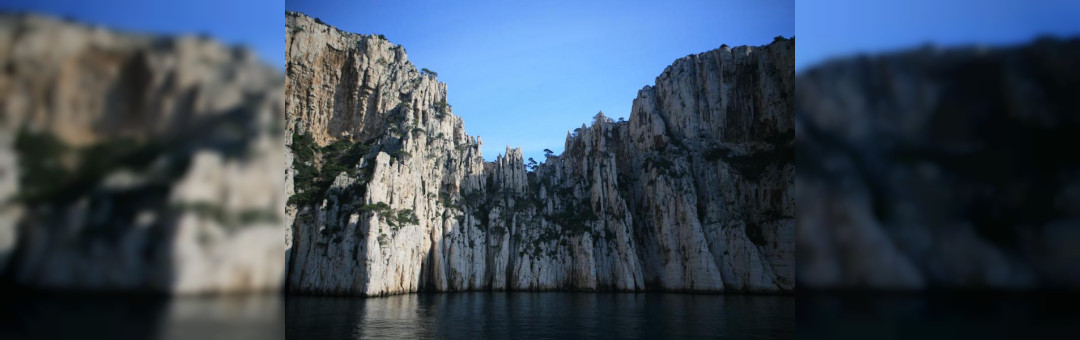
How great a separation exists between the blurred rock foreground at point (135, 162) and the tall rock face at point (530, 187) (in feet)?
132

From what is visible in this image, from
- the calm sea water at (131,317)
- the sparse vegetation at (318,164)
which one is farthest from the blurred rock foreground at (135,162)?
the sparse vegetation at (318,164)

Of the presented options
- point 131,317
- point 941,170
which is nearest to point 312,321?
point 131,317

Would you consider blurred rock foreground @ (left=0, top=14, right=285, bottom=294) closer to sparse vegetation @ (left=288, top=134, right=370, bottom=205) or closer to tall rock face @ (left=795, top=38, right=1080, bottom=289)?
tall rock face @ (left=795, top=38, right=1080, bottom=289)

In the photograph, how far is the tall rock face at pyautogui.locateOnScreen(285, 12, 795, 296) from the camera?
1839 inches

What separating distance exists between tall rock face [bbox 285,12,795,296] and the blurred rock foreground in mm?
40298

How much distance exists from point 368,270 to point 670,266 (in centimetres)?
3436

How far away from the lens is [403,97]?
63.5 m

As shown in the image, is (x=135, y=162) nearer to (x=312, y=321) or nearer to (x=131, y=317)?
(x=131, y=317)

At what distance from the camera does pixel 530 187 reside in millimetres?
71062

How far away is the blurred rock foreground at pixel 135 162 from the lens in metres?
3.79

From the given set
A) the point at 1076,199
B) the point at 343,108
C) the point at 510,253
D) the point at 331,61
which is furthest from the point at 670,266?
the point at 1076,199

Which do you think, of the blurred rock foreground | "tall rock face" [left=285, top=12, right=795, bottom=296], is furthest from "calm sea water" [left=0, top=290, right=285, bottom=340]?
"tall rock face" [left=285, top=12, right=795, bottom=296]

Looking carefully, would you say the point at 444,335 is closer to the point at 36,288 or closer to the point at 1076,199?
the point at 36,288

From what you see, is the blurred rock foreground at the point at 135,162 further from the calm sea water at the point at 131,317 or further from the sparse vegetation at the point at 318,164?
the sparse vegetation at the point at 318,164
